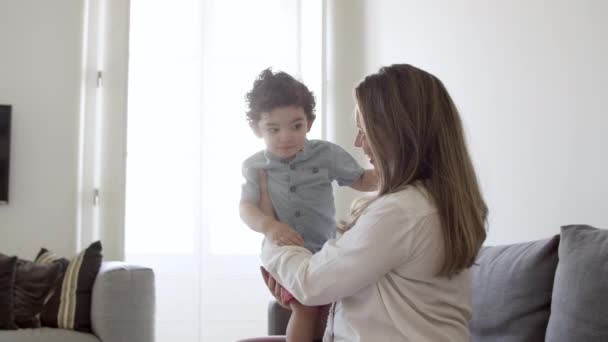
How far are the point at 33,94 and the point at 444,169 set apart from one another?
3.31 metres

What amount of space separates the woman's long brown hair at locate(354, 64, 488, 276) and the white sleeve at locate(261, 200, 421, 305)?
79mm

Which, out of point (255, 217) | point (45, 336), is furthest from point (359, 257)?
point (45, 336)

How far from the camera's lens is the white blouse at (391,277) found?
130 centimetres

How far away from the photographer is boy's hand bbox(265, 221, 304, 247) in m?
1.54

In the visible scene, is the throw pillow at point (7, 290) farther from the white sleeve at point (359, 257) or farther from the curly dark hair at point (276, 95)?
the white sleeve at point (359, 257)

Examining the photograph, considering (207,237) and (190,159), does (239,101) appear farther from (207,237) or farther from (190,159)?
(207,237)

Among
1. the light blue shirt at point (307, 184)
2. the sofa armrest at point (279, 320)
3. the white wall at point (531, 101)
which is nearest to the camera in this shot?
the light blue shirt at point (307, 184)

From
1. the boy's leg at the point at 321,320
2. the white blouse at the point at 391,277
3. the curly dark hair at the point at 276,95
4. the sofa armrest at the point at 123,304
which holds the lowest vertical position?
the sofa armrest at the point at 123,304

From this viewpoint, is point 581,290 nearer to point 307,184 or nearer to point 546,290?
point 546,290

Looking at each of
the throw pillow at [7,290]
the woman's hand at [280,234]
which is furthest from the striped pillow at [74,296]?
the woman's hand at [280,234]

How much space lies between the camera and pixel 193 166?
4.12m

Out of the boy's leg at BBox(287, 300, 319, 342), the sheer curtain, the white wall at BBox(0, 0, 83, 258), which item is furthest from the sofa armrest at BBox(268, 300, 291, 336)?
the white wall at BBox(0, 0, 83, 258)

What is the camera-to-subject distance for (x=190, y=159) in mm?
4133

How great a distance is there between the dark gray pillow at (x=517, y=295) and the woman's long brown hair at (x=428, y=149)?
1.80ft
